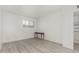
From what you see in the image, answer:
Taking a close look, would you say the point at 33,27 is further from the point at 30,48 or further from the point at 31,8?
the point at 30,48

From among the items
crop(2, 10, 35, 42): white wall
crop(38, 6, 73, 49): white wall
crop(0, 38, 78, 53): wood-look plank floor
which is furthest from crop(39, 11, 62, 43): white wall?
crop(2, 10, 35, 42): white wall

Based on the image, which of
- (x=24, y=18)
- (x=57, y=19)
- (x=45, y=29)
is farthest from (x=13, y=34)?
(x=57, y=19)

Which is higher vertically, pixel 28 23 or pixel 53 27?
pixel 28 23

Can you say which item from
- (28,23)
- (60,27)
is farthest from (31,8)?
(28,23)

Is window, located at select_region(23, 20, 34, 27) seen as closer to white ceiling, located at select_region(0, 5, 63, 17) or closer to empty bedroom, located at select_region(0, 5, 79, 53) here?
empty bedroom, located at select_region(0, 5, 79, 53)

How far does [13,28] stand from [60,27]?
381 cm

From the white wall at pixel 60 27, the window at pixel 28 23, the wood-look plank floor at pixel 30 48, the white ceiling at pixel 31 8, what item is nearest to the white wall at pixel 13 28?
the window at pixel 28 23

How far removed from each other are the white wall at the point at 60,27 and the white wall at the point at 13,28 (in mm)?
2087

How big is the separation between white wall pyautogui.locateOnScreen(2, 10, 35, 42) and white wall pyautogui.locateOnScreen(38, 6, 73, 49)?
2.09 m

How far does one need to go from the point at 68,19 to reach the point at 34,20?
15.4 ft

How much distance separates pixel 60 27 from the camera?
4.89 m
